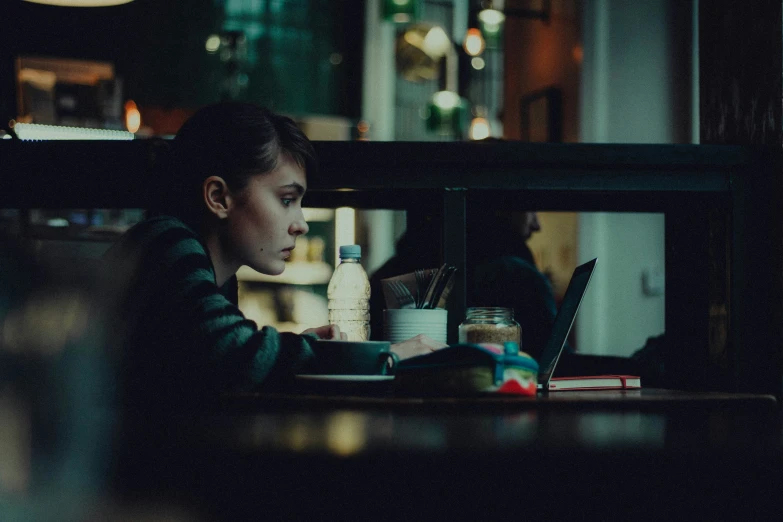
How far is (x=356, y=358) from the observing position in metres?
1.35

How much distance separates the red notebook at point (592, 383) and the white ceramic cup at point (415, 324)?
223 millimetres

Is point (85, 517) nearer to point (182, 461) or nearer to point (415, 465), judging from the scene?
point (182, 461)

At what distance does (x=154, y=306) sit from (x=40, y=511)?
763mm

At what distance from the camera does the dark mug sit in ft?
4.41

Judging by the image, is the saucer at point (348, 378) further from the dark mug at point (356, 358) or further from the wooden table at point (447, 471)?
the wooden table at point (447, 471)

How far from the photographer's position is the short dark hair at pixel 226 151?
64.5 inches

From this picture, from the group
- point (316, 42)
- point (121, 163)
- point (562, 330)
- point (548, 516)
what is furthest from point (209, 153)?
point (316, 42)

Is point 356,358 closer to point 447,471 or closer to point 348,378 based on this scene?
point 348,378

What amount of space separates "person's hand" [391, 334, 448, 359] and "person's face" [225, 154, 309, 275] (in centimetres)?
35

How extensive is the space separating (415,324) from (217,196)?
17.8 inches

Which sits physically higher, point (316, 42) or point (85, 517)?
point (316, 42)

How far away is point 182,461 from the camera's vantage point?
2.24 ft

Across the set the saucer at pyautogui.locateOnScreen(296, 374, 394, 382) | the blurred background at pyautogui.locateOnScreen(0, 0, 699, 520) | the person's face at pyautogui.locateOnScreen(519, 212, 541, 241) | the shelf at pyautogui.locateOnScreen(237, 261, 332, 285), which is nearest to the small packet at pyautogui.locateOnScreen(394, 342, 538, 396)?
the saucer at pyautogui.locateOnScreen(296, 374, 394, 382)

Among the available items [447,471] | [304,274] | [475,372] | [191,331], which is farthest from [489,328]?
[304,274]
